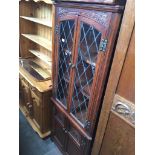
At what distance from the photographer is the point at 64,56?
143 centimetres

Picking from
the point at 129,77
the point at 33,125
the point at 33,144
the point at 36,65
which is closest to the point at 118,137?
the point at 129,77

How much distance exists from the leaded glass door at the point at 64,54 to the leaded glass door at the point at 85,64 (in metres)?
0.09

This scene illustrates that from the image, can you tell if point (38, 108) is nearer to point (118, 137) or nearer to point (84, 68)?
point (84, 68)

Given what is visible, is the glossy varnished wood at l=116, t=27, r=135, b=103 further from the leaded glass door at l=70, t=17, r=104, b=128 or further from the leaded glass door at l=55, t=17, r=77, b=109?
the leaded glass door at l=55, t=17, r=77, b=109

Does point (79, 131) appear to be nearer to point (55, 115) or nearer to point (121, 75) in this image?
point (55, 115)

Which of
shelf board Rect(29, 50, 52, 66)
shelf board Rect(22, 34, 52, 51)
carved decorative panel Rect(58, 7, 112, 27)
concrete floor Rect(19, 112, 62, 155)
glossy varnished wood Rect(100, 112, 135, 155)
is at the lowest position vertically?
concrete floor Rect(19, 112, 62, 155)

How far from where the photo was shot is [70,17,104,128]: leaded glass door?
3.40 feet

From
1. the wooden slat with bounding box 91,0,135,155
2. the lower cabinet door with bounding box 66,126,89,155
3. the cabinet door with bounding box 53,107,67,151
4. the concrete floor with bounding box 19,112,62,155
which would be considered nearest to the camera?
the wooden slat with bounding box 91,0,135,155

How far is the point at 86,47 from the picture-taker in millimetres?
1140

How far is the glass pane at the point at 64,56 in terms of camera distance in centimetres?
128

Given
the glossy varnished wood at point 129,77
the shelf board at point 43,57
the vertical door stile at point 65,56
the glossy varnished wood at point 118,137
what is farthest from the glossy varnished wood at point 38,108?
the glossy varnished wood at point 129,77

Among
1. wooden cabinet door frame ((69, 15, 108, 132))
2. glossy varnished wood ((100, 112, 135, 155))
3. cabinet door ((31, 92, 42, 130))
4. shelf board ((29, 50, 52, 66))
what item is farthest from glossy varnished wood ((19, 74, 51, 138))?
glossy varnished wood ((100, 112, 135, 155))
